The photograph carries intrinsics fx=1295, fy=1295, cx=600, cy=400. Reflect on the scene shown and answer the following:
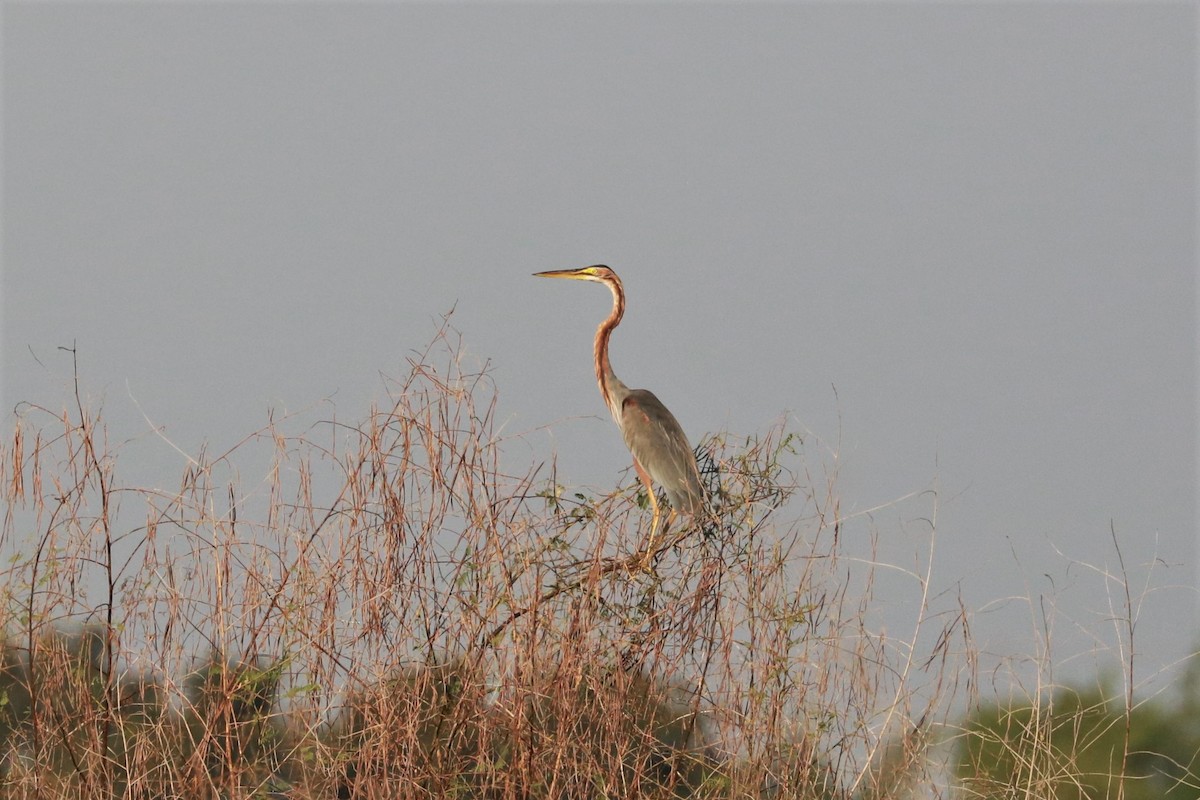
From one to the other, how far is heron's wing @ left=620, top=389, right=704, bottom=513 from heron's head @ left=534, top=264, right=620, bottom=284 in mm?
741

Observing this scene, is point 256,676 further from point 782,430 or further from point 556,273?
point 556,273

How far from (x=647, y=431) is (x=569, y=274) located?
145 cm

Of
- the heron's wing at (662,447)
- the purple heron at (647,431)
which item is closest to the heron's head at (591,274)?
the purple heron at (647,431)

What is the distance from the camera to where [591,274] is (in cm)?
721

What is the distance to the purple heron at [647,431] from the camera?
5.19 meters

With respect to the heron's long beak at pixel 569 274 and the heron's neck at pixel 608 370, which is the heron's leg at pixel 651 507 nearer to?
the heron's neck at pixel 608 370

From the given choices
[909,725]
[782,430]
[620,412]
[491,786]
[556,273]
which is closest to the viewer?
[491,786]

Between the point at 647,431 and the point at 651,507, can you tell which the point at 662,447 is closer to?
the point at 647,431

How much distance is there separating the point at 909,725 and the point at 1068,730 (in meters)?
5.51

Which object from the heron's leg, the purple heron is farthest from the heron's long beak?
the heron's leg

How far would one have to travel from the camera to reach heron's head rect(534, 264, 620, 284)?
7.17 metres

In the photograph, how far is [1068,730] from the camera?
942cm

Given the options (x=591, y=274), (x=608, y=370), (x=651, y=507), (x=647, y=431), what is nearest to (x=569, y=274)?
(x=591, y=274)

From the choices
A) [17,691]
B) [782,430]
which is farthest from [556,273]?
[17,691]
